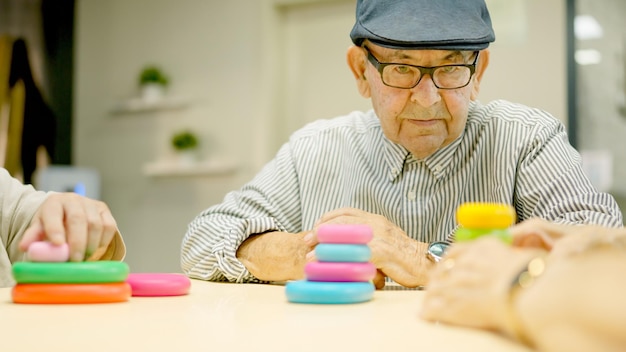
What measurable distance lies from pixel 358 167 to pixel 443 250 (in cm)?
52

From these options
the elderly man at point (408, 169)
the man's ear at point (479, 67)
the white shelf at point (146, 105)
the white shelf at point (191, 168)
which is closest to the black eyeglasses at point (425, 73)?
the elderly man at point (408, 169)

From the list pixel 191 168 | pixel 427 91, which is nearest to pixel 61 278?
pixel 427 91

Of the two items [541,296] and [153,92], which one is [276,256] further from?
[153,92]

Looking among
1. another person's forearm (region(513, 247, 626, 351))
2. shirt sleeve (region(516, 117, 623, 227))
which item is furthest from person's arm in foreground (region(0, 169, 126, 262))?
shirt sleeve (region(516, 117, 623, 227))

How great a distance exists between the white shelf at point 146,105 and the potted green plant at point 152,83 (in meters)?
0.03

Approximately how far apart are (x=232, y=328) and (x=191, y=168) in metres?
3.55

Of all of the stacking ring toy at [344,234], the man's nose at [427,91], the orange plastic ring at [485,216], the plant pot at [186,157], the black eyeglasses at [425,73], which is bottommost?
the plant pot at [186,157]

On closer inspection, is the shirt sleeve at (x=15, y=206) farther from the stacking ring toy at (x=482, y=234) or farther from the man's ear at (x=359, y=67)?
the stacking ring toy at (x=482, y=234)

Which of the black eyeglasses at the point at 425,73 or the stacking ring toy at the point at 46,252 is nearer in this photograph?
the stacking ring toy at the point at 46,252

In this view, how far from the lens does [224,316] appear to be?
33.8 inches

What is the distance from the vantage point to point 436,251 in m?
1.34

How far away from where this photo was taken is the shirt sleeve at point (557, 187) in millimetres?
1439

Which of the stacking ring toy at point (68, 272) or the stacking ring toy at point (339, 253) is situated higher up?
the stacking ring toy at point (339, 253)

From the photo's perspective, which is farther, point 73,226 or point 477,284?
point 73,226
